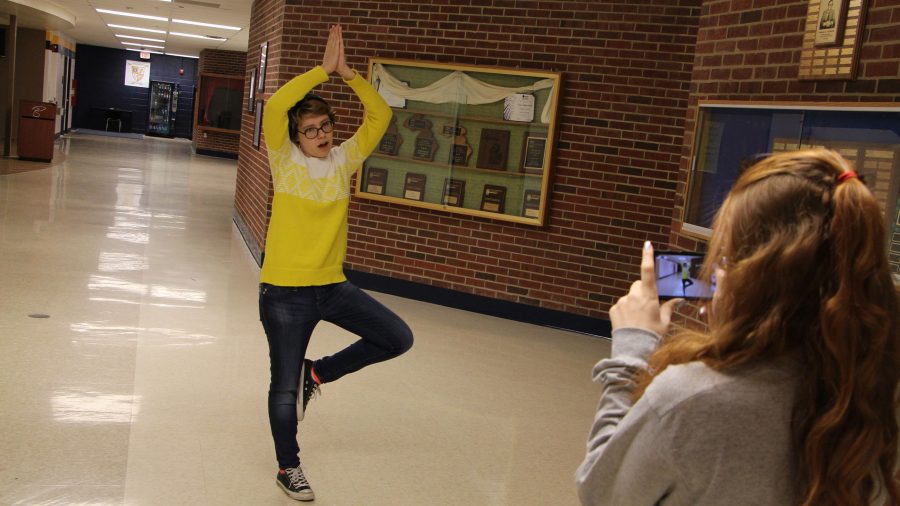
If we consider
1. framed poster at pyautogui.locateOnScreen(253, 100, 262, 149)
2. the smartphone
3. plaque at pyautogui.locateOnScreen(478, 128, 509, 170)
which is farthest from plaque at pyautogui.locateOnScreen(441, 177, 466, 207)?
the smartphone

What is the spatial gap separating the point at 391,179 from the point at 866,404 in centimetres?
697

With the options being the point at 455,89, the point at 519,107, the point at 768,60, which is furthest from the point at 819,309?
the point at 455,89

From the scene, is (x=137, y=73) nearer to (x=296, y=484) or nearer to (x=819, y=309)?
(x=296, y=484)

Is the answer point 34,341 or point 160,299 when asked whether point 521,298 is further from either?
point 34,341

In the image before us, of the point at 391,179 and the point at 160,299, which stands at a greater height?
the point at 391,179

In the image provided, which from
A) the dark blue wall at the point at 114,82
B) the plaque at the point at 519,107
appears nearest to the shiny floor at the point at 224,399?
the plaque at the point at 519,107

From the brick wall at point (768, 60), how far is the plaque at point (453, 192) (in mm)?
3049

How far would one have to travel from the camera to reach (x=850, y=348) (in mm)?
1170

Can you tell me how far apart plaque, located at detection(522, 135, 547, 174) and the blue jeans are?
3984mm

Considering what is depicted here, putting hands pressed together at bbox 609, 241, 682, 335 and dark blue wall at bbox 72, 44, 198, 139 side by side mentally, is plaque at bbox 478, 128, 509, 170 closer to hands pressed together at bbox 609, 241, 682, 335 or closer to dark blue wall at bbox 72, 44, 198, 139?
hands pressed together at bbox 609, 241, 682, 335

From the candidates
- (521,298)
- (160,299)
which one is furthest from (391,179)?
(160,299)

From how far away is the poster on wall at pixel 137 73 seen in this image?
37.4 m

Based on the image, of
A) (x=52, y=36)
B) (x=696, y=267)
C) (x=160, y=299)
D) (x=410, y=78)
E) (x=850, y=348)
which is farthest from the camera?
(x=52, y=36)

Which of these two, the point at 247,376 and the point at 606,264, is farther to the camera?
the point at 606,264
